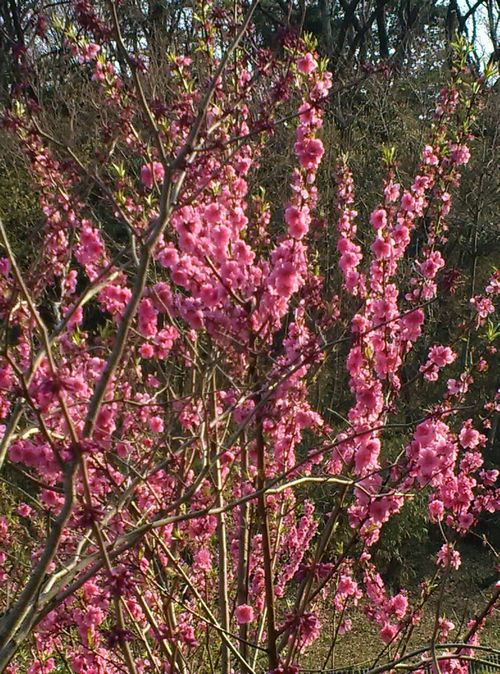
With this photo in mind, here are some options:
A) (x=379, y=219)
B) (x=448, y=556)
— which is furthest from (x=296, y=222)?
(x=448, y=556)

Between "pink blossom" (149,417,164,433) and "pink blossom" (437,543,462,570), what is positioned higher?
"pink blossom" (149,417,164,433)

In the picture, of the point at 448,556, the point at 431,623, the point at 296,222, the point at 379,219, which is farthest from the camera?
the point at 431,623

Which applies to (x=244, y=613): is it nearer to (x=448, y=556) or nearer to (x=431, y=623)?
(x=448, y=556)

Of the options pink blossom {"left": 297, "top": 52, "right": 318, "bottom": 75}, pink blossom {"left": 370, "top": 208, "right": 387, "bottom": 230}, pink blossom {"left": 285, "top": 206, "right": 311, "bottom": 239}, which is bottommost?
pink blossom {"left": 285, "top": 206, "right": 311, "bottom": 239}

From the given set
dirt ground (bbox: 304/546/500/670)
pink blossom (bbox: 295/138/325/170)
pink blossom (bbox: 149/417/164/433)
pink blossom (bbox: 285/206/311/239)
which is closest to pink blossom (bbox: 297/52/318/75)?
pink blossom (bbox: 295/138/325/170)

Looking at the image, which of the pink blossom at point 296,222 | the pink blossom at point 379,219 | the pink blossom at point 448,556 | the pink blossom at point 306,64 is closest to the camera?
the pink blossom at point 296,222

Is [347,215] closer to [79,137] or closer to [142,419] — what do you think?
[142,419]

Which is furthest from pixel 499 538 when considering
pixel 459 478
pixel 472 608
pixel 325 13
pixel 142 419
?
pixel 325 13

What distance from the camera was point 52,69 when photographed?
11750 mm

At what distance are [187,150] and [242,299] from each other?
71 cm

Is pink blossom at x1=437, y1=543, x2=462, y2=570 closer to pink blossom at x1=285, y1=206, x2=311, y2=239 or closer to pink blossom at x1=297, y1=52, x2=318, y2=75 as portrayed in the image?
pink blossom at x1=285, y1=206, x2=311, y2=239

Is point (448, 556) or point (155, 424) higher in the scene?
point (155, 424)

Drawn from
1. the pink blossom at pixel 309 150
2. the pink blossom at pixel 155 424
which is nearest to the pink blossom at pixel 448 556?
the pink blossom at pixel 155 424

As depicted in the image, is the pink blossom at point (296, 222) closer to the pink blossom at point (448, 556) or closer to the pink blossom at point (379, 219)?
the pink blossom at point (379, 219)
